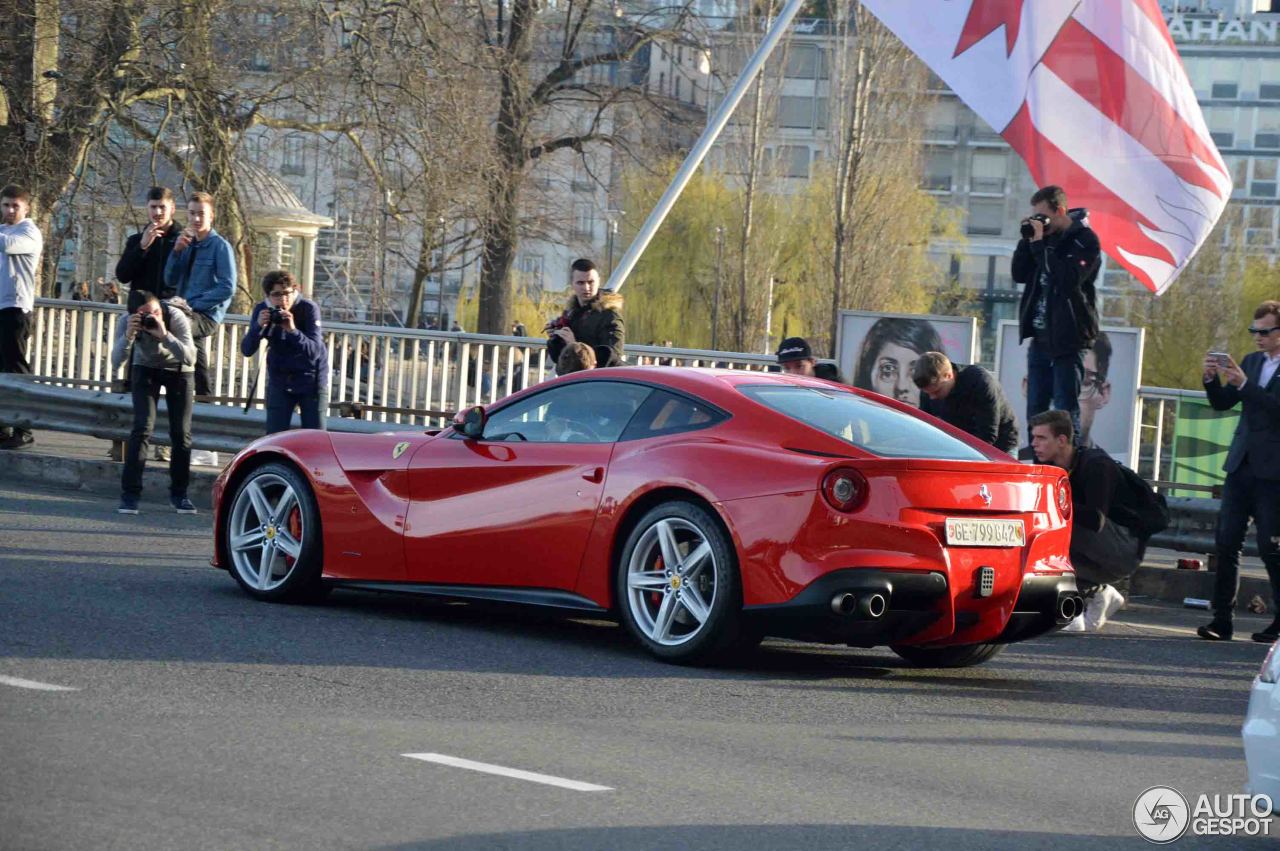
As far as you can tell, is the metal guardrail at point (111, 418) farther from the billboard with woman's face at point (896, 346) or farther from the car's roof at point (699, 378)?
the car's roof at point (699, 378)

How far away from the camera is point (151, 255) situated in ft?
47.4

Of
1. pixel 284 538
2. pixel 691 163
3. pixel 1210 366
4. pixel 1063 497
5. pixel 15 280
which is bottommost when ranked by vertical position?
pixel 284 538

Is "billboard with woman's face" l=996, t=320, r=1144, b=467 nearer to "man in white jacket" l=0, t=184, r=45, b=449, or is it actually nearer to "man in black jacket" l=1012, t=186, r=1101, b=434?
"man in black jacket" l=1012, t=186, r=1101, b=434

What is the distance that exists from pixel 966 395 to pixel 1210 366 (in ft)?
4.88

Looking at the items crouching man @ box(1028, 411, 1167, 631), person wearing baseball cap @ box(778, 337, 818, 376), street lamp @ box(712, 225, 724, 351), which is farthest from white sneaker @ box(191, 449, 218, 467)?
street lamp @ box(712, 225, 724, 351)

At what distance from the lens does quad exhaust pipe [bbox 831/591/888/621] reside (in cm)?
800

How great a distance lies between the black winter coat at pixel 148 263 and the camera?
1439 centimetres

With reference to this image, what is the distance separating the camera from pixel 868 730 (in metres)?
7.30

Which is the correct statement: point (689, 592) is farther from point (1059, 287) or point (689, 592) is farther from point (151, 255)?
point (151, 255)

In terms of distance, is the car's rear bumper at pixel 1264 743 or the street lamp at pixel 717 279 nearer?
the car's rear bumper at pixel 1264 743

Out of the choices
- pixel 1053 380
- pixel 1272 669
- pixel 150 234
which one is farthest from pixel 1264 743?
pixel 150 234

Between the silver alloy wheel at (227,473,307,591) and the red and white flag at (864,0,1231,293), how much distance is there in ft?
27.4

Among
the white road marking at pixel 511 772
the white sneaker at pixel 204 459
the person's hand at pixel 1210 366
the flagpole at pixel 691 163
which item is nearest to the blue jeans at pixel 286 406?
the flagpole at pixel 691 163

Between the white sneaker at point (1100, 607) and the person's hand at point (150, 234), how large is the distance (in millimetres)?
7192
